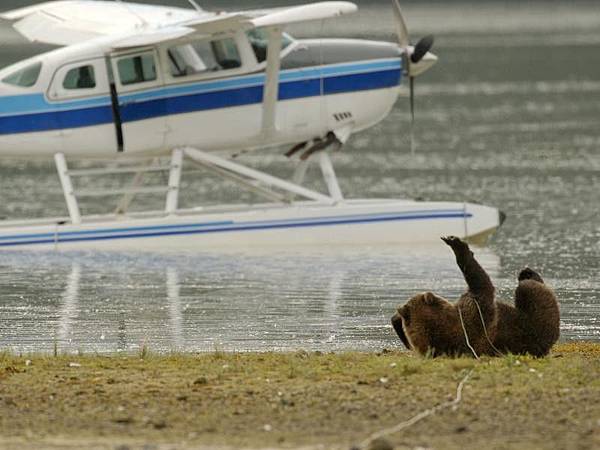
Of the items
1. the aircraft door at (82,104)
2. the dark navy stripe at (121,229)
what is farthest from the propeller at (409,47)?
the aircraft door at (82,104)

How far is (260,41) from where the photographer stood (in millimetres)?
19016

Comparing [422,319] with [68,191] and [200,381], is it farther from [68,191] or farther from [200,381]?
[68,191]

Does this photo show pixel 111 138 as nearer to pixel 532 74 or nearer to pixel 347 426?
pixel 347 426

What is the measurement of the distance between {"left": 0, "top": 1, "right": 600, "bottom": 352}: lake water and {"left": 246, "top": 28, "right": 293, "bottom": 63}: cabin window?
73.6 inches

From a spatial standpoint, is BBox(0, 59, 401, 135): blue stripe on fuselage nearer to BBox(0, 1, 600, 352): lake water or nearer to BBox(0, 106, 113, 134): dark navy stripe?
BBox(0, 106, 113, 134): dark navy stripe

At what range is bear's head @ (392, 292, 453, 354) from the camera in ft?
30.2

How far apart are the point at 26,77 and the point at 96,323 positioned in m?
6.22

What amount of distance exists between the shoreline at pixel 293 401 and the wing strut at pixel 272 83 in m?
8.89

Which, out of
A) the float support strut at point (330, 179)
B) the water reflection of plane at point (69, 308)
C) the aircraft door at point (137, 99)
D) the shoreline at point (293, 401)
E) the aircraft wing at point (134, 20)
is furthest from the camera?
the float support strut at point (330, 179)

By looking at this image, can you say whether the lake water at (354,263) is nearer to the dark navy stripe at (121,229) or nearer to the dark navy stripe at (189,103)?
the dark navy stripe at (121,229)

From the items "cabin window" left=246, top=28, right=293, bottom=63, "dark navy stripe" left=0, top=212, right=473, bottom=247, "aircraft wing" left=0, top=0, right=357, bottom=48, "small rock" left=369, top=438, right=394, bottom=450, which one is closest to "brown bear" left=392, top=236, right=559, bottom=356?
"small rock" left=369, top=438, right=394, bottom=450

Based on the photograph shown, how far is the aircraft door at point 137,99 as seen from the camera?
18609 mm

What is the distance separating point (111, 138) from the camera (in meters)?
18.7

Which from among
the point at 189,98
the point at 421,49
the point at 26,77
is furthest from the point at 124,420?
the point at 421,49
